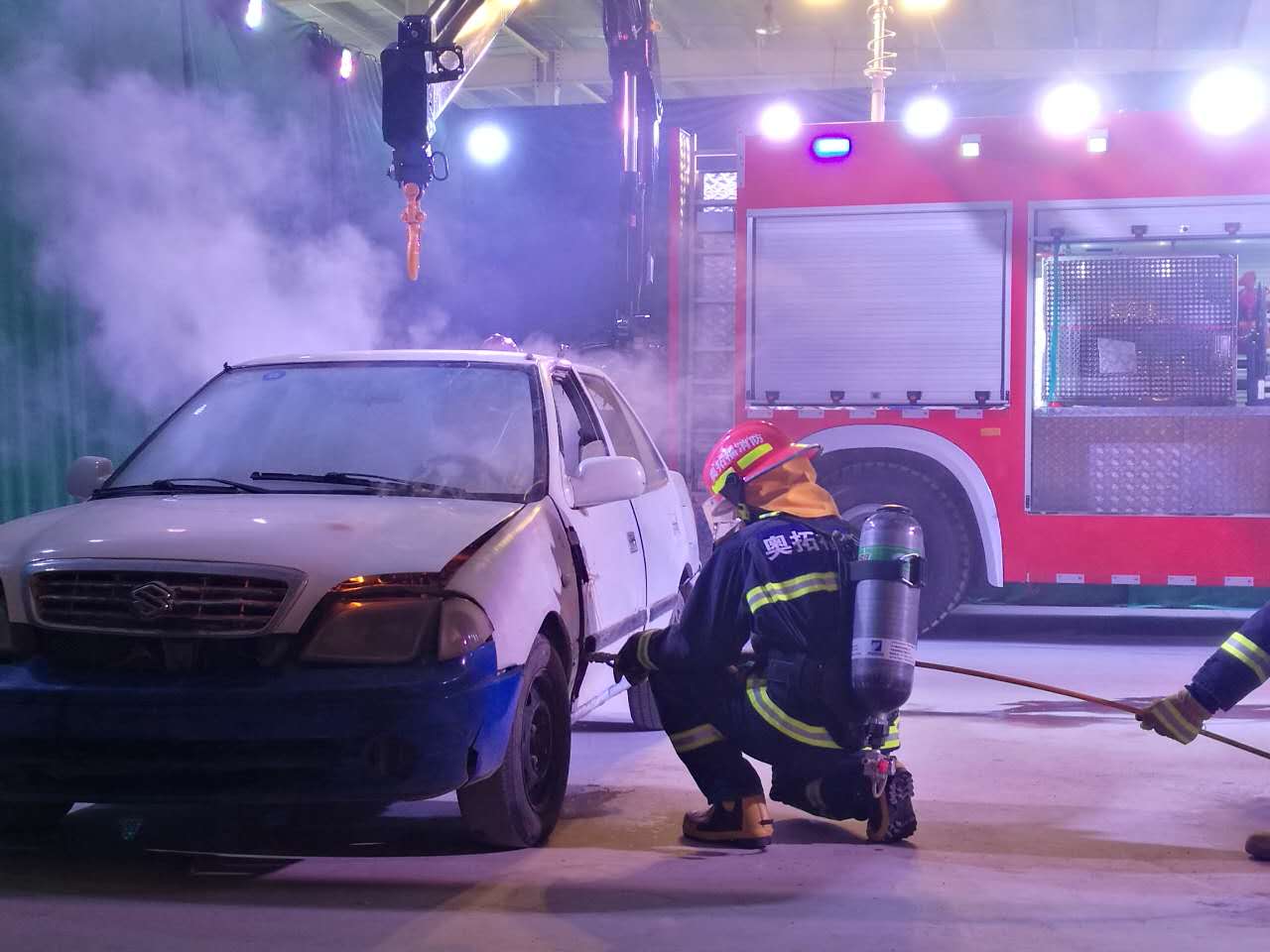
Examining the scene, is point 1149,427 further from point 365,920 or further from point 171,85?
point 171,85

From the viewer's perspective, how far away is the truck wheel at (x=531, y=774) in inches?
162

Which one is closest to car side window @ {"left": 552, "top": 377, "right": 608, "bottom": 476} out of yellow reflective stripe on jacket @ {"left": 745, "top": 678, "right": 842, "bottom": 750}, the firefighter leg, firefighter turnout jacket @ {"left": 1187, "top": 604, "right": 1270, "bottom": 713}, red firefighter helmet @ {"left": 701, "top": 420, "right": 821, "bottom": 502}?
red firefighter helmet @ {"left": 701, "top": 420, "right": 821, "bottom": 502}

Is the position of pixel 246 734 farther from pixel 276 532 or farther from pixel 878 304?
pixel 878 304

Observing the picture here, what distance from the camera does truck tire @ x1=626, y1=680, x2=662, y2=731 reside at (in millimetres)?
6360

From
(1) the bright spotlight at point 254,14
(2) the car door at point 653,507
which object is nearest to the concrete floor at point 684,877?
(2) the car door at point 653,507

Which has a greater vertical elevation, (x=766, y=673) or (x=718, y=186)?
(x=718, y=186)

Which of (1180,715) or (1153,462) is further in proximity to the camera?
(1153,462)

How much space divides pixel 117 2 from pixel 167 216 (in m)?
1.57

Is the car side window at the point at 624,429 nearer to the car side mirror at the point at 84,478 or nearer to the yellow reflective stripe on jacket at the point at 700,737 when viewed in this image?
the yellow reflective stripe on jacket at the point at 700,737

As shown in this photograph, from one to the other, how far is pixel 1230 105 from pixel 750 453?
19.8ft

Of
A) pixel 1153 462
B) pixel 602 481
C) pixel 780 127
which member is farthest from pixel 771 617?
pixel 780 127

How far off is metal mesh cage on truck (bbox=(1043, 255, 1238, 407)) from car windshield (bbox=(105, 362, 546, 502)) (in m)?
5.16

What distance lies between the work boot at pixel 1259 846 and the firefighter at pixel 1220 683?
47 mm

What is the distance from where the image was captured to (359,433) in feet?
16.1
